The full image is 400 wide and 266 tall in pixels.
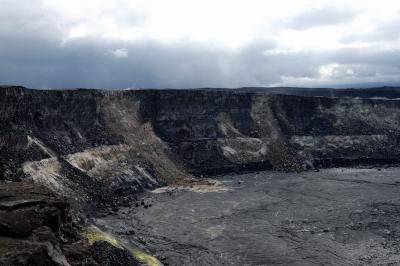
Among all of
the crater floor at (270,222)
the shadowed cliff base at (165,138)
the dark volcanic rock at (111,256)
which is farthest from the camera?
the shadowed cliff base at (165,138)

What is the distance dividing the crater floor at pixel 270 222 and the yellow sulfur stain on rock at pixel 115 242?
1.49 meters

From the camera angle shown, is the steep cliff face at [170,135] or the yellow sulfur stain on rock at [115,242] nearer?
the yellow sulfur stain on rock at [115,242]

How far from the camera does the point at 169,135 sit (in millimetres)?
91500

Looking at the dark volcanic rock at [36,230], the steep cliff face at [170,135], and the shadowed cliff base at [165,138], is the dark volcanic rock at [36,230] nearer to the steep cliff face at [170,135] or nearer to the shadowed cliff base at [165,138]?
the shadowed cliff base at [165,138]

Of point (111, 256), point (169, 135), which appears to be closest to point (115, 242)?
point (111, 256)

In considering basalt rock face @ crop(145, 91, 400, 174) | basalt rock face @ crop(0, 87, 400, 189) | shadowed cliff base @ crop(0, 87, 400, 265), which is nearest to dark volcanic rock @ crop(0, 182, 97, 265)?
shadowed cliff base @ crop(0, 87, 400, 265)

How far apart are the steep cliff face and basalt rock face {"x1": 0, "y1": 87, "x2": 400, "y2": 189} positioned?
192mm

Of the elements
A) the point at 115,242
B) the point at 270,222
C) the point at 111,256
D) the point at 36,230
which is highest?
the point at 36,230

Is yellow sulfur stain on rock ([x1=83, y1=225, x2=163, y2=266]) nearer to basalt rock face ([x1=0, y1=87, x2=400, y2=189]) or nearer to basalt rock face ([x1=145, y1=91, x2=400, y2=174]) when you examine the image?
basalt rock face ([x1=0, y1=87, x2=400, y2=189])

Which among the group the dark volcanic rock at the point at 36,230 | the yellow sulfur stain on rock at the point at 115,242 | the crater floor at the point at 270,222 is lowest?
the crater floor at the point at 270,222

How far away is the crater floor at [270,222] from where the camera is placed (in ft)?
148

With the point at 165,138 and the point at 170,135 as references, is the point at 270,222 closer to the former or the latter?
the point at 165,138

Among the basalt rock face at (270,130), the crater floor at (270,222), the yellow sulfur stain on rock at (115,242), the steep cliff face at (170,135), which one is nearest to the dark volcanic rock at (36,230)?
the yellow sulfur stain on rock at (115,242)

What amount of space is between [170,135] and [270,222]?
39.4 m
